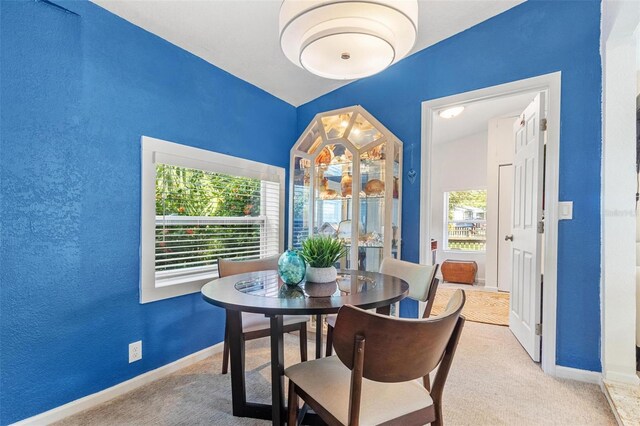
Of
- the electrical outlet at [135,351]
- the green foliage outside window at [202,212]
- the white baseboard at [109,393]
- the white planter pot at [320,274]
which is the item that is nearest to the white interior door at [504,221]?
the green foliage outside window at [202,212]

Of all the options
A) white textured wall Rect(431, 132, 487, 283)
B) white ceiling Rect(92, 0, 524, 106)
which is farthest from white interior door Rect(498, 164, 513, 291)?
white ceiling Rect(92, 0, 524, 106)

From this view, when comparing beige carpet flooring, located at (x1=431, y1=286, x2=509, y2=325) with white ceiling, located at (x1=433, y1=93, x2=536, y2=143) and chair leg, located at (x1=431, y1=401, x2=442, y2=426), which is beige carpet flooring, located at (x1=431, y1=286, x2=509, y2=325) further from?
chair leg, located at (x1=431, y1=401, x2=442, y2=426)

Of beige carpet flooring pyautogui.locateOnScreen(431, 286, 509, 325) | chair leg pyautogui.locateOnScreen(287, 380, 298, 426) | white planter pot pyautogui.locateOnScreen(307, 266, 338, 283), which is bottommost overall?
beige carpet flooring pyautogui.locateOnScreen(431, 286, 509, 325)

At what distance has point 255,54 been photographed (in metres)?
2.62

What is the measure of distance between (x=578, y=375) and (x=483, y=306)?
1.96m

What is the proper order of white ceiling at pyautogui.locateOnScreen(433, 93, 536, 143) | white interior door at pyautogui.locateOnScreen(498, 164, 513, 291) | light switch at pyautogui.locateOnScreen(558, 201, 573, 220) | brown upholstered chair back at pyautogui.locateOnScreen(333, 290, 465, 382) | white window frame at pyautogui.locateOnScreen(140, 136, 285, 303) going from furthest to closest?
white interior door at pyautogui.locateOnScreen(498, 164, 513, 291) < white ceiling at pyautogui.locateOnScreen(433, 93, 536, 143) < light switch at pyautogui.locateOnScreen(558, 201, 573, 220) < white window frame at pyautogui.locateOnScreen(140, 136, 285, 303) < brown upholstered chair back at pyautogui.locateOnScreen(333, 290, 465, 382)

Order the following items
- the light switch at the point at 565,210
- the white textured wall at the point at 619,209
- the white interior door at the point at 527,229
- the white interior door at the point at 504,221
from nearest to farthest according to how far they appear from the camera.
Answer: the white textured wall at the point at 619,209, the light switch at the point at 565,210, the white interior door at the point at 527,229, the white interior door at the point at 504,221

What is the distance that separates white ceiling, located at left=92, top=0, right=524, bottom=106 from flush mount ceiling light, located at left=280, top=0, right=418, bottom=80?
909mm

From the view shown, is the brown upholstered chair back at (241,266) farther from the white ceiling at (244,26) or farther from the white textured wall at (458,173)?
the white textured wall at (458,173)

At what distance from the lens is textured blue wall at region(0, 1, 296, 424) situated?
5.32 feet

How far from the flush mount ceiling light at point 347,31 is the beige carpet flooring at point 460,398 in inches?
75.1

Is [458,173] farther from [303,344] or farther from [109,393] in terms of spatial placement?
[109,393]

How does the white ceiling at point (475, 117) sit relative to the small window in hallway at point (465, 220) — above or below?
above

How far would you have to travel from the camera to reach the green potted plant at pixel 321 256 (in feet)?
5.68
